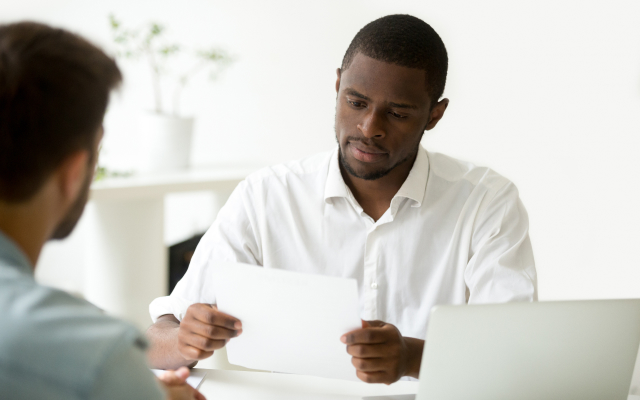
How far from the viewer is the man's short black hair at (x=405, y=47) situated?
1358mm

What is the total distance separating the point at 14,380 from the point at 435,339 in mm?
545

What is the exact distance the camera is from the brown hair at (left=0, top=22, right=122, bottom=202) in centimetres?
61

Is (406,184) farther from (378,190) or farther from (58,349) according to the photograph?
(58,349)

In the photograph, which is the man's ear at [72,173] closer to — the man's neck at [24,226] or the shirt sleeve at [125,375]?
the man's neck at [24,226]

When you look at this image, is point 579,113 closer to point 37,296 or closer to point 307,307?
point 307,307

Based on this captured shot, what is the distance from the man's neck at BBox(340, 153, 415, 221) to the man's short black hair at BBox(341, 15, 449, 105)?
0.19 m

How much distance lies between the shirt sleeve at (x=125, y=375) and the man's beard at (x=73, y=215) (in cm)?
20

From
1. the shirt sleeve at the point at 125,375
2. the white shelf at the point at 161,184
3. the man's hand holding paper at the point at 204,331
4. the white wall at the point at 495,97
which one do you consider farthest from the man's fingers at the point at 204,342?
the white wall at the point at 495,97

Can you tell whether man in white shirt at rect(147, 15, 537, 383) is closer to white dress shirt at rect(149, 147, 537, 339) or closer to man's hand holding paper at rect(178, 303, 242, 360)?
white dress shirt at rect(149, 147, 537, 339)

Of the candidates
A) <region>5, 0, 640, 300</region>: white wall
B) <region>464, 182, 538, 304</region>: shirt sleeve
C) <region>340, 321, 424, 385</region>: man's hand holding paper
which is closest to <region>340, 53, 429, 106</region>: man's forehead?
<region>464, 182, 538, 304</region>: shirt sleeve

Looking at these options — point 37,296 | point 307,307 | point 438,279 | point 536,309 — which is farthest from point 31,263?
point 438,279

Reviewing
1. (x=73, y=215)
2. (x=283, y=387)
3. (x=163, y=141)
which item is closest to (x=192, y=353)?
(x=283, y=387)

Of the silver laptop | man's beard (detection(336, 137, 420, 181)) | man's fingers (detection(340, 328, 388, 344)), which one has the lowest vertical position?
man's fingers (detection(340, 328, 388, 344))

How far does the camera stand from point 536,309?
34.9 inches
